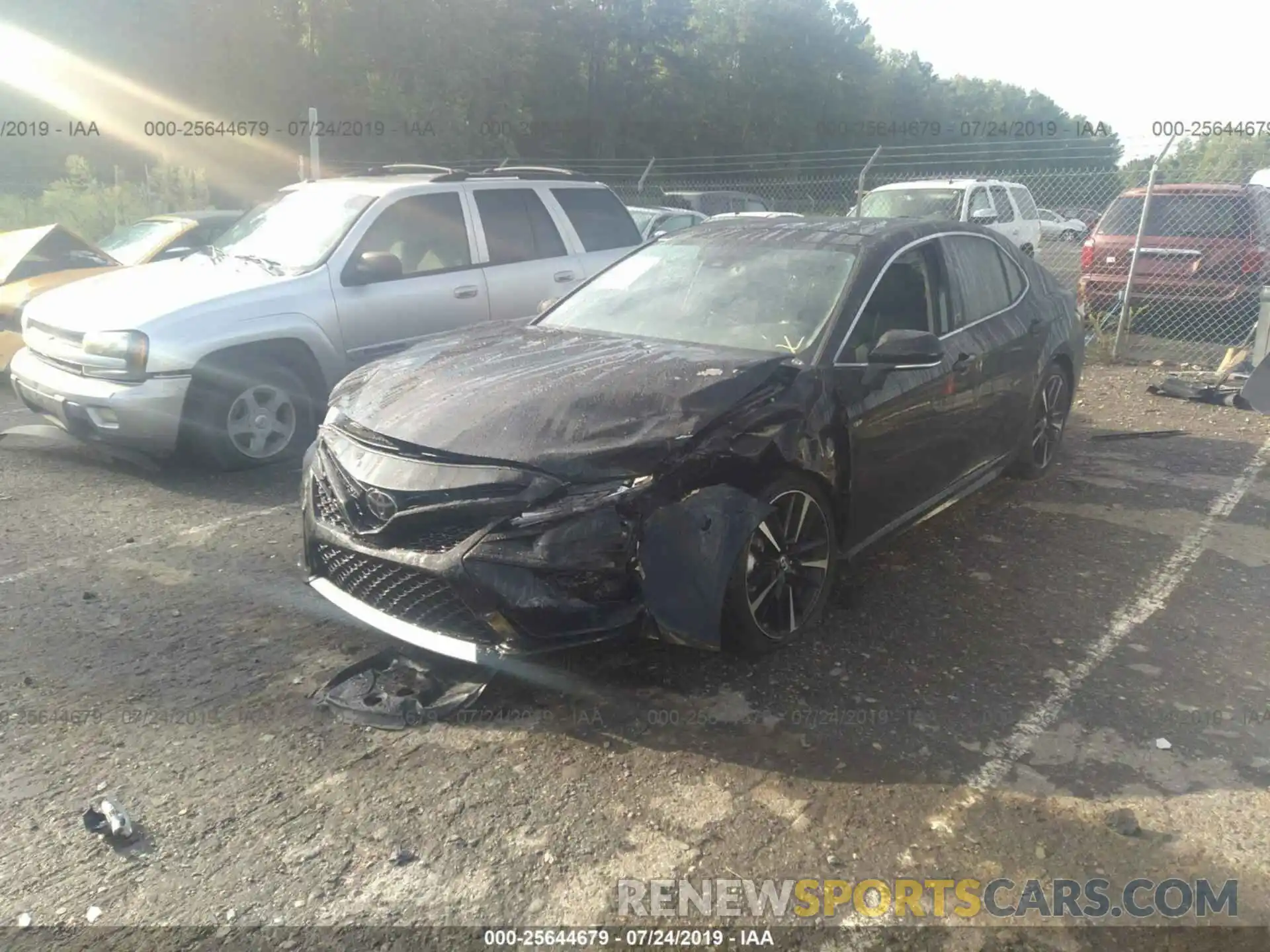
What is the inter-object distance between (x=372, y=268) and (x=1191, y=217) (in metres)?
8.38

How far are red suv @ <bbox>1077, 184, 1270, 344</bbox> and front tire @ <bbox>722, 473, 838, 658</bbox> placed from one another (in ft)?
25.8

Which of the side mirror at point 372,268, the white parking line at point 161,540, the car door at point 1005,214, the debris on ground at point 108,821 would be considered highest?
the car door at point 1005,214

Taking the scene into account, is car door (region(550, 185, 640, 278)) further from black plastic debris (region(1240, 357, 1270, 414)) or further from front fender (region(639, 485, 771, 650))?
black plastic debris (region(1240, 357, 1270, 414))

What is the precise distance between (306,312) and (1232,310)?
8.81 m

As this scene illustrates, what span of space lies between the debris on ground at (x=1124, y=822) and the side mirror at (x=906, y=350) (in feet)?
6.09

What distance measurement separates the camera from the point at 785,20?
161 ft

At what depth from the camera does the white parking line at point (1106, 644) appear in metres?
3.04

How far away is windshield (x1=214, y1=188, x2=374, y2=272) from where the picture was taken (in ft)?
21.1

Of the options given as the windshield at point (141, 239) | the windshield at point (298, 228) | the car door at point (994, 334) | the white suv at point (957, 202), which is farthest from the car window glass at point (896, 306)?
the white suv at point (957, 202)

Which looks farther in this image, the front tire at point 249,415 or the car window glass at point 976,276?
the front tire at point 249,415

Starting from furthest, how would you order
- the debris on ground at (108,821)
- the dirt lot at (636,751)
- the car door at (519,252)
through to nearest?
the car door at (519,252) < the debris on ground at (108,821) < the dirt lot at (636,751)

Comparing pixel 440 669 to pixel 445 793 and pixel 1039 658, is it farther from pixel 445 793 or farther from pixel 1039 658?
pixel 1039 658

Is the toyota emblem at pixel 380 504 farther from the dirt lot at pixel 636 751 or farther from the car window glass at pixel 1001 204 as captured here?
the car window glass at pixel 1001 204

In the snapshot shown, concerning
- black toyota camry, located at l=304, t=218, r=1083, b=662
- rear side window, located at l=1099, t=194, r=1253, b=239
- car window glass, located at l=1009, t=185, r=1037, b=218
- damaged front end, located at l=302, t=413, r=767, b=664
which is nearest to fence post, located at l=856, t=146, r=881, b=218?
rear side window, located at l=1099, t=194, r=1253, b=239
